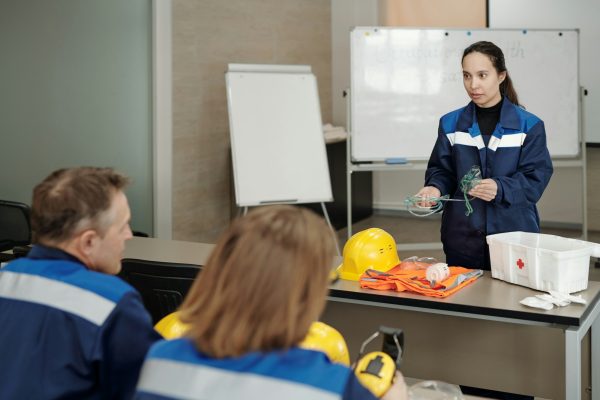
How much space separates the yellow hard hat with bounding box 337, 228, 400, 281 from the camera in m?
2.80

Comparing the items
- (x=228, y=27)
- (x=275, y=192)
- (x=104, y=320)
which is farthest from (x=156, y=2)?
(x=104, y=320)

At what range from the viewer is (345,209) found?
736 cm

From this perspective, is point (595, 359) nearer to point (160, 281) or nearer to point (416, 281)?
point (416, 281)

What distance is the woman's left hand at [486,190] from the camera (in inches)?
112

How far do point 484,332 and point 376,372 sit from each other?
1314 mm

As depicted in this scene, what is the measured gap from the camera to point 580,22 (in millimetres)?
→ 6465

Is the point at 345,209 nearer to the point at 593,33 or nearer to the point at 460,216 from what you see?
the point at 593,33

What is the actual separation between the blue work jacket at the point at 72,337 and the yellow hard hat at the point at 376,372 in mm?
409

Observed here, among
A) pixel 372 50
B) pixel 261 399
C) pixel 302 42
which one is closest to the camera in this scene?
pixel 261 399

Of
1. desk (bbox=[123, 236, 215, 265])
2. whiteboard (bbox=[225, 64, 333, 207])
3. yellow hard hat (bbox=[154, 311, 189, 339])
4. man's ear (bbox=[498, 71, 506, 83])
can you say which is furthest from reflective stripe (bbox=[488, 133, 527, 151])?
whiteboard (bbox=[225, 64, 333, 207])

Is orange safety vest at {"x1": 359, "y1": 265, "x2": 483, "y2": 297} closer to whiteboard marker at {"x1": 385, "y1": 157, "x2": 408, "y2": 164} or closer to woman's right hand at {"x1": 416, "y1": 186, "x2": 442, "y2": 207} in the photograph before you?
woman's right hand at {"x1": 416, "y1": 186, "x2": 442, "y2": 207}

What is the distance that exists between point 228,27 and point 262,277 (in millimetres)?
5275

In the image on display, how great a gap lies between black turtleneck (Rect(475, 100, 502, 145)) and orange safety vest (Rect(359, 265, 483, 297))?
0.58 meters

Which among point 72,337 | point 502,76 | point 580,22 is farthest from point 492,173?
point 580,22
